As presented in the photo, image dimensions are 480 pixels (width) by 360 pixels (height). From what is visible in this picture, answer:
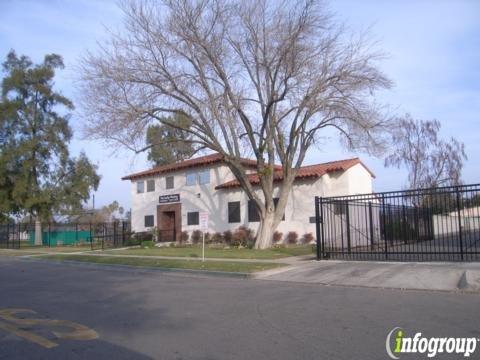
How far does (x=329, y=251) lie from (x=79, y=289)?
947 centimetres

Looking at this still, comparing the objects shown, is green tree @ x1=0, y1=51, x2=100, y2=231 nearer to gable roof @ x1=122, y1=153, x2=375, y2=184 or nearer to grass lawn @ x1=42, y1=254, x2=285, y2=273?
gable roof @ x1=122, y1=153, x2=375, y2=184

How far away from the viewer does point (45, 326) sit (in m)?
7.90

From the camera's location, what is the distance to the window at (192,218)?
3366 centimetres

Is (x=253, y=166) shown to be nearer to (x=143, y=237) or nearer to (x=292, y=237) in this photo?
(x=292, y=237)

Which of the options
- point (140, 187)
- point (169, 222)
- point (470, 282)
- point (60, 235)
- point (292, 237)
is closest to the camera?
point (470, 282)

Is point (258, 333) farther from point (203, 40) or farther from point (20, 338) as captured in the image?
point (203, 40)

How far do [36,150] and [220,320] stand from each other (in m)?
39.8

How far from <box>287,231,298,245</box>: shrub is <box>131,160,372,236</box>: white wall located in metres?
0.27

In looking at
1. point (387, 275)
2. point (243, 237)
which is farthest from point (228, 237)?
point (387, 275)

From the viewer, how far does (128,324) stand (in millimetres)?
7988

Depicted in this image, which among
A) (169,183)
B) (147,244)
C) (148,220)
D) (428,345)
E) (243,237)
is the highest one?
(169,183)

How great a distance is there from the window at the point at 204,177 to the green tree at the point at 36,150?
1673 cm

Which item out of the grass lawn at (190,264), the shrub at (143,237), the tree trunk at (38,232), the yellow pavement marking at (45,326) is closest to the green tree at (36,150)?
the tree trunk at (38,232)

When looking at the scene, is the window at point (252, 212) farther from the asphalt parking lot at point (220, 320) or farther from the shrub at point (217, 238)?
the asphalt parking lot at point (220, 320)
